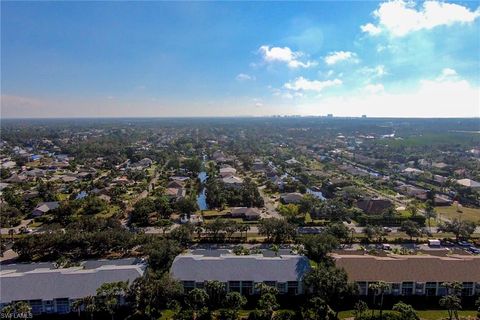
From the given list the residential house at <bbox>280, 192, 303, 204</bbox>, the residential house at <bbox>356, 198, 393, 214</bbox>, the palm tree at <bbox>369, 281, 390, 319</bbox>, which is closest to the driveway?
the residential house at <bbox>280, 192, 303, 204</bbox>

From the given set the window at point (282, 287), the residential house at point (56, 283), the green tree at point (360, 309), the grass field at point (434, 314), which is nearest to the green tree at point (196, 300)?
the residential house at point (56, 283)

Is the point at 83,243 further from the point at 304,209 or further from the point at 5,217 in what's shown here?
the point at 304,209

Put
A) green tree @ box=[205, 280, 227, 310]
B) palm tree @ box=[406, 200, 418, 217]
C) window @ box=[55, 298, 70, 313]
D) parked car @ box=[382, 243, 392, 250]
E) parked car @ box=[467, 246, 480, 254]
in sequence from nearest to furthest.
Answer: window @ box=[55, 298, 70, 313], green tree @ box=[205, 280, 227, 310], parked car @ box=[467, 246, 480, 254], parked car @ box=[382, 243, 392, 250], palm tree @ box=[406, 200, 418, 217]

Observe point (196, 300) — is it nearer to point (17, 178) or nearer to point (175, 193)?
point (175, 193)

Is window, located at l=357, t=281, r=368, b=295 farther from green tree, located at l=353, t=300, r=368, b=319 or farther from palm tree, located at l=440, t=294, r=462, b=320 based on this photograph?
palm tree, located at l=440, t=294, r=462, b=320

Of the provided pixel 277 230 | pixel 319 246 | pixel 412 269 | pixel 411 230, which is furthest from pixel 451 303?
pixel 277 230

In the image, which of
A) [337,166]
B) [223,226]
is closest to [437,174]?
[337,166]
